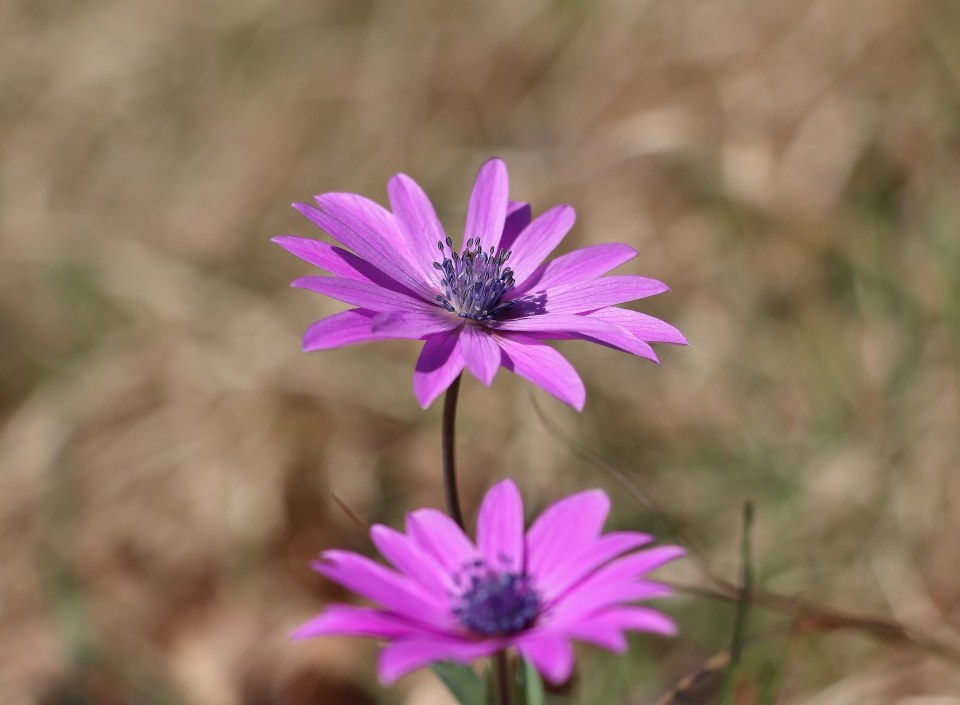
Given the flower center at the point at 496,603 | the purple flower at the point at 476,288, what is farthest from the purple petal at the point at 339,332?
the flower center at the point at 496,603

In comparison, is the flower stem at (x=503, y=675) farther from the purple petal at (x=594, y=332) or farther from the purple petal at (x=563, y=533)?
the purple petal at (x=594, y=332)

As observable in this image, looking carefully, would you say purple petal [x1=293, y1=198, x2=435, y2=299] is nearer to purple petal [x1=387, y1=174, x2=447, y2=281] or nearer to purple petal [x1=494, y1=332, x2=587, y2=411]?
purple petal [x1=387, y1=174, x2=447, y2=281]

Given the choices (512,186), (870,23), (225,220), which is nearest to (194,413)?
(225,220)

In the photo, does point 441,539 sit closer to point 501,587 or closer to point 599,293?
point 501,587

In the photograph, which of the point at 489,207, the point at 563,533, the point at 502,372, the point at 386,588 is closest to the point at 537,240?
the point at 489,207

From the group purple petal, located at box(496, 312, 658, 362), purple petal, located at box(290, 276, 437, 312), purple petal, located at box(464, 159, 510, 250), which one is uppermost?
purple petal, located at box(464, 159, 510, 250)

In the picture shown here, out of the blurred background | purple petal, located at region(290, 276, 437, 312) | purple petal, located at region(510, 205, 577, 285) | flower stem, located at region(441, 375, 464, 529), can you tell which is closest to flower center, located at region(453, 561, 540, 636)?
flower stem, located at region(441, 375, 464, 529)
